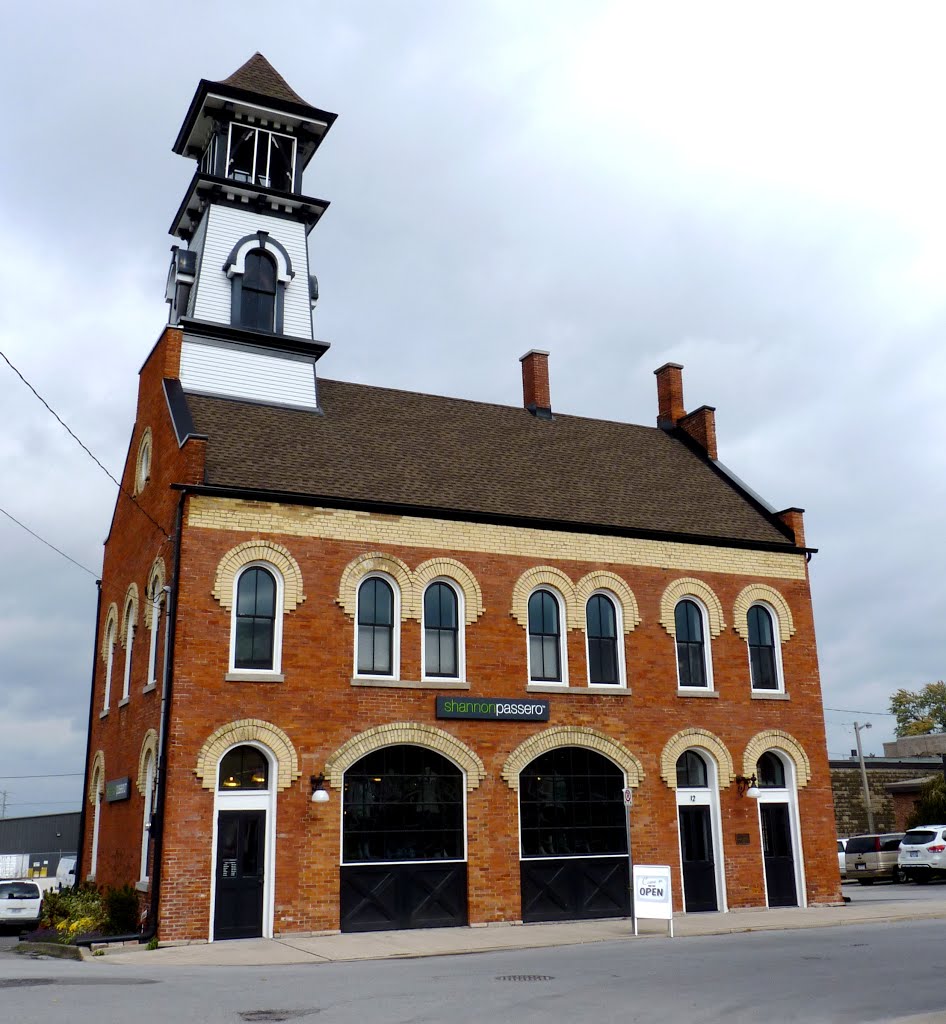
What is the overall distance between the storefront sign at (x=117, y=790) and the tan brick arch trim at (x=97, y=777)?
0.95 metres

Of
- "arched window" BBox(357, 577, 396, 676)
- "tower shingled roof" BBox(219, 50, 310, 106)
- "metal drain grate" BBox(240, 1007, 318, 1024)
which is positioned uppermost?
"tower shingled roof" BBox(219, 50, 310, 106)

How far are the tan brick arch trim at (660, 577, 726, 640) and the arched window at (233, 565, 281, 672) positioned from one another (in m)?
8.76

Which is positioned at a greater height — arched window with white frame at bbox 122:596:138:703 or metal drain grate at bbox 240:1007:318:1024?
arched window with white frame at bbox 122:596:138:703

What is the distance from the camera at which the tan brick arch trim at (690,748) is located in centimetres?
2344

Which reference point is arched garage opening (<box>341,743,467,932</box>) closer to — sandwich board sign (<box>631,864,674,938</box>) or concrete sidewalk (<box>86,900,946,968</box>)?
concrete sidewalk (<box>86,900,946,968</box>)

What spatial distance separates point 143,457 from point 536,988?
16.3 meters

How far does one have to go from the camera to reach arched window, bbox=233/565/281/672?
20.5 metres

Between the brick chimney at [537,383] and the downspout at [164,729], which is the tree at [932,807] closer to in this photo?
the brick chimney at [537,383]

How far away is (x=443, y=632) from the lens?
22250mm

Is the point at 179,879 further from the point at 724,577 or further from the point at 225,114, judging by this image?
the point at 225,114

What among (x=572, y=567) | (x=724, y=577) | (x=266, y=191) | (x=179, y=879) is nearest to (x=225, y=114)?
(x=266, y=191)

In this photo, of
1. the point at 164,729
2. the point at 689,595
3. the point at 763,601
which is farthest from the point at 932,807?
the point at 164,729

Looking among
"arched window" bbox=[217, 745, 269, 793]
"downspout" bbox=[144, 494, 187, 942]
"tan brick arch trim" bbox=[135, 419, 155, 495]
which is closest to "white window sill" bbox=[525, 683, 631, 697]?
"arched window" bbox=[217, 745, 269, 793]

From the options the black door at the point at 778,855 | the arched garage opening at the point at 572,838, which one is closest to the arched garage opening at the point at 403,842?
the arched garage opening at the point at 572,838
